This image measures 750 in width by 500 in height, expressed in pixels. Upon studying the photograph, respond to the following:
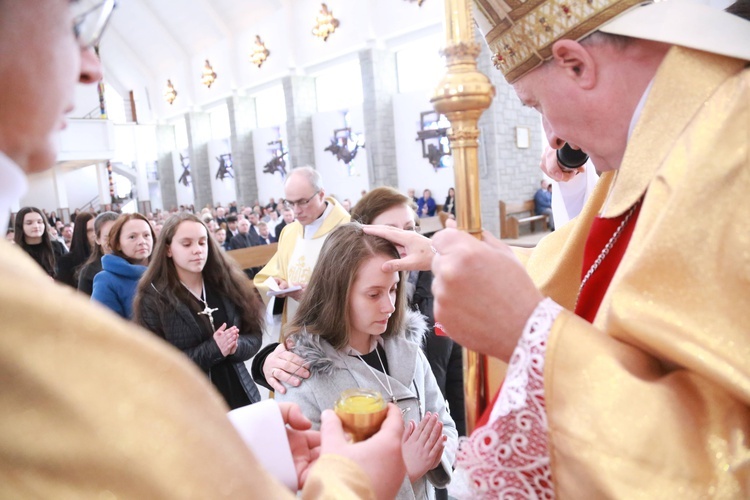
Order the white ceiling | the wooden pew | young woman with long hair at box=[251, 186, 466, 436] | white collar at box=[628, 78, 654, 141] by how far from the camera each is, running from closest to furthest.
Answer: white collar at box=[628, 78, 654, 141]
young woman with long hair at box=[251, 186, 466, 436]
the wooden pew
the white ceiling

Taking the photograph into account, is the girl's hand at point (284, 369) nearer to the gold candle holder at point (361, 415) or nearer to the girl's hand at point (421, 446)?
the girl's hand at point (421, 446)

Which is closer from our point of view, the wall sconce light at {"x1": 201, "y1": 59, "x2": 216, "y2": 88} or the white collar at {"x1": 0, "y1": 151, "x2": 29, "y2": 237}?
the white collar at {"x1": 0, "y1": 151, "x2": 29, "y2": 237}

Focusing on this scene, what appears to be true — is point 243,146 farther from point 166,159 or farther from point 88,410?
point 88,410

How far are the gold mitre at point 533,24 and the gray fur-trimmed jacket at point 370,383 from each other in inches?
41.9

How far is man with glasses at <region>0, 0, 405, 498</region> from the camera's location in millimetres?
514

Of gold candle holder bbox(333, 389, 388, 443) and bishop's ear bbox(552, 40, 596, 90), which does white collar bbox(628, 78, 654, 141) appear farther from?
gold candle holder bbox(333, 389, 388, 443)

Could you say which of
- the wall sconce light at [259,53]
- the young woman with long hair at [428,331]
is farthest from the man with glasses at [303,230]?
the wall sconce light at [259,53]

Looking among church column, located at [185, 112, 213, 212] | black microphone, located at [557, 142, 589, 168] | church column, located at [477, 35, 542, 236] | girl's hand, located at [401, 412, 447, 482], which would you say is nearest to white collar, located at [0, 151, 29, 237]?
girl's hand, located at [401, 412, 447, 482]

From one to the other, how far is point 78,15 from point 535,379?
0.74m

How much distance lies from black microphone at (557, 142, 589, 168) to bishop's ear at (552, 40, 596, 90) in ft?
2.46

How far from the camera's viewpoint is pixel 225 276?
322 centimetres

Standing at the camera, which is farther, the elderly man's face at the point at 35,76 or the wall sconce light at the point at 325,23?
the wall sconce light at the point at 325,23

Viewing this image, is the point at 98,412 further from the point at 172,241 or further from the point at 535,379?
the point at 172,241

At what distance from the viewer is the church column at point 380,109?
13812 millimetres
